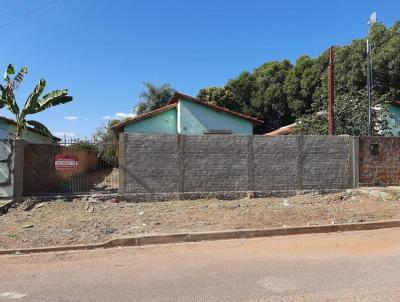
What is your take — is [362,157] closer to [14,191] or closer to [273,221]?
[273,221]

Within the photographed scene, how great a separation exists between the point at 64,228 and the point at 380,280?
22.1ft

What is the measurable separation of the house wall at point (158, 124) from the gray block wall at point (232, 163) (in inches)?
403

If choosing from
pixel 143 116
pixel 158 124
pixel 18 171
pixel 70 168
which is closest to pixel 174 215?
pixel 70 168

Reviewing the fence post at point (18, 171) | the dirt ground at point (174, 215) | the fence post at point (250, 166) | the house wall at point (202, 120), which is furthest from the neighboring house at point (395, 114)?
the fence post at point (18, 171)

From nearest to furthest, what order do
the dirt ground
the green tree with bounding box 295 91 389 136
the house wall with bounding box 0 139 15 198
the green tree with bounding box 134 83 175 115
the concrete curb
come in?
1. the concrete curb
2. the dirt ground
3. the house wall with bounding box 0 139 15 198
4. the green tree with bounding box 295 91 389 136
5. the green tree with bounding box 134 83 175 115

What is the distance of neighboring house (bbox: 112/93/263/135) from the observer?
23.9 metres

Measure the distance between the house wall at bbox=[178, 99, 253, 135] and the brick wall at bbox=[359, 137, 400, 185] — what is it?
9.62 meters

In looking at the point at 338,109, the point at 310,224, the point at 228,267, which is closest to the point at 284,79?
the point at 338,109

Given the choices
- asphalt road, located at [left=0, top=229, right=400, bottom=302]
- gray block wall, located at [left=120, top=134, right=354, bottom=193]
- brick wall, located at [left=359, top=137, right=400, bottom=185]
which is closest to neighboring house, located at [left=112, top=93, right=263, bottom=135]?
brick wall, located at [left=359, top=137, right=400, bottom=185]

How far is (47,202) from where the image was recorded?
12914 millimetres

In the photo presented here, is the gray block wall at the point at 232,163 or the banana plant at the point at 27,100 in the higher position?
the banana plant at the point at 27,100

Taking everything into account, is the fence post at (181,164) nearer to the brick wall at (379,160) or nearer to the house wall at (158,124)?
the brick wall at (379,160)

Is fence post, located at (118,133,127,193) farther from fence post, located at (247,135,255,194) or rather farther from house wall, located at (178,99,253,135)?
house wall, located at (178,99,253,135)

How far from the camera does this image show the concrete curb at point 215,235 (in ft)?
27.3
